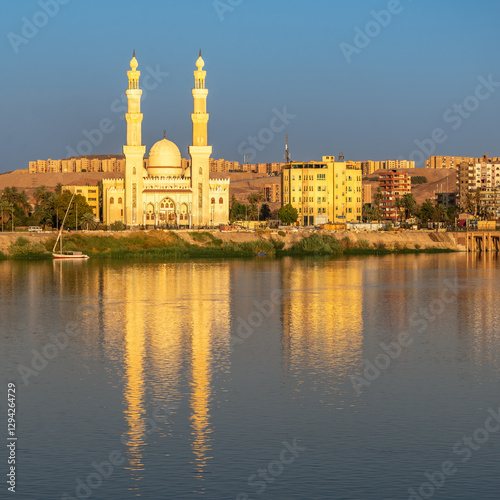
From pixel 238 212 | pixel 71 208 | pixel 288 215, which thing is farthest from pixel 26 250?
pixel 238 212

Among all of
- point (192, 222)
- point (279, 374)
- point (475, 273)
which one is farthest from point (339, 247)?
point (279, 374)

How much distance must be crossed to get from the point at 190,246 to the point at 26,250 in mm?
18023

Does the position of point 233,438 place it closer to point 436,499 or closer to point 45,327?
point 436,499

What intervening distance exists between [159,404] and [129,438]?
118 inches

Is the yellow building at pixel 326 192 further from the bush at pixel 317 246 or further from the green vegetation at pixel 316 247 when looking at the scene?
the green vegetation at pixel 316 247

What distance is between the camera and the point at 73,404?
2344cm

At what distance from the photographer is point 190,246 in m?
98.9

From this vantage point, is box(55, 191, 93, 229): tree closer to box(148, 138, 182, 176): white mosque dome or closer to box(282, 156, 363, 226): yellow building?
box(148, 138, 182, 176): white mosque dome

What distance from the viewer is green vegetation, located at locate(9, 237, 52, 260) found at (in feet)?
292

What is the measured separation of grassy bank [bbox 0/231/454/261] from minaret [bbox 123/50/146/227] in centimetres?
1764

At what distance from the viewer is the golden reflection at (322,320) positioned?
29641mm

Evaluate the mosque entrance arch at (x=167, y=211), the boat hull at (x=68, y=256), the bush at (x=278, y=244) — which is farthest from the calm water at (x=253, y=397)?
the mosque entrance arch at (x=167, y=211)

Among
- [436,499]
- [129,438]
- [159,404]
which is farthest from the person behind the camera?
[159,404]

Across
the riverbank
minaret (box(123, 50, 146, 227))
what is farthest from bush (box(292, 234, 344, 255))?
minaret (box(123, 50, 146, 227))
